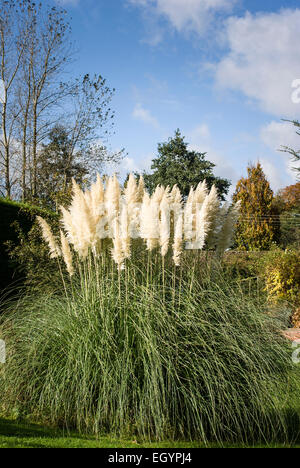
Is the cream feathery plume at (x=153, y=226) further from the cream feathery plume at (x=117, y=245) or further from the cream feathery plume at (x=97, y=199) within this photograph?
the cream feathery plume at (x=97, y=199)

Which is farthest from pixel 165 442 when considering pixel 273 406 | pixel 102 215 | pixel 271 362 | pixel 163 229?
pixel 102 215

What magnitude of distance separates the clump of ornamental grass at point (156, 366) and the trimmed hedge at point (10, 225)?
172 inches

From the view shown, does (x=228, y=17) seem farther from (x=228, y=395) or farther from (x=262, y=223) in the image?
(x=262, y=223)

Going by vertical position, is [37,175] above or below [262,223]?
above

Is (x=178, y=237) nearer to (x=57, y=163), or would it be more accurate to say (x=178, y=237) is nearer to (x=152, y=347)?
(x=152, y=347)

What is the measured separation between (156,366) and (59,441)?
956mm

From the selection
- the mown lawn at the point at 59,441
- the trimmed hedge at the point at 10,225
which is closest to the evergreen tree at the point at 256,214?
the trimmed hedge at the point at 10,225

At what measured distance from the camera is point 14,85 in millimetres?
13547

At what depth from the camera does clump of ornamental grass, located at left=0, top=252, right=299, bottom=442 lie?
118 inches

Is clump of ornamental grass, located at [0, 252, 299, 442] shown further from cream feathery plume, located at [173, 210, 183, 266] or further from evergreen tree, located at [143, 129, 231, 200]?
evergreen tree, located at [143, 129, 231, 200]

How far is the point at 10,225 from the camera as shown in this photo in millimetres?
8008

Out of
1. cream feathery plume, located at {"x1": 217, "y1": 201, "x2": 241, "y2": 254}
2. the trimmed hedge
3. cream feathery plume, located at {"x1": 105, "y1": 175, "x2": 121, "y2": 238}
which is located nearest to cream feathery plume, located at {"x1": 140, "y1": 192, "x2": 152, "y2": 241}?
cream feathery plume, located at {"x1": 105, "y1": 175, "x2": 121, "y2": 238}
